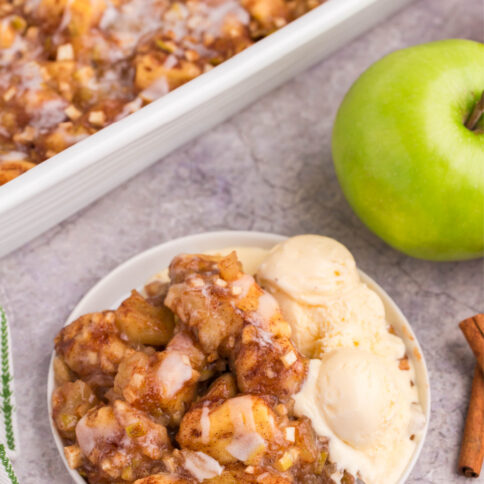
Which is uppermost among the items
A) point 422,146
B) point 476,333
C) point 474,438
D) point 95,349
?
point 422,146

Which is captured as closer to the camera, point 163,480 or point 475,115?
point 163,480

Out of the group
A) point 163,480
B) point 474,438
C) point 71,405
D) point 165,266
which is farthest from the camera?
point 165,266

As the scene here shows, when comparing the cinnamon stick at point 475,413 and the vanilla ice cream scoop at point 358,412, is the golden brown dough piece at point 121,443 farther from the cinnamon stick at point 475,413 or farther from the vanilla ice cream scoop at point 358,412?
the cinnamon stick at point 475,413

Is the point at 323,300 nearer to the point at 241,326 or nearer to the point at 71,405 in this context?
the point at 241,326

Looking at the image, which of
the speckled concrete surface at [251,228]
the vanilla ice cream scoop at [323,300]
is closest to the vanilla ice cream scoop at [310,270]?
the vanilla ice cream scoop at [323,300]

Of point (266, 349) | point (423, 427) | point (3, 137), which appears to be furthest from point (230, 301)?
point (3, 137)

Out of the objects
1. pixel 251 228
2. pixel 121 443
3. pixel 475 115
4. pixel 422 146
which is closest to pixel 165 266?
pixel 251 228

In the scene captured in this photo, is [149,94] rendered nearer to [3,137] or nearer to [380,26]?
[3,137]
